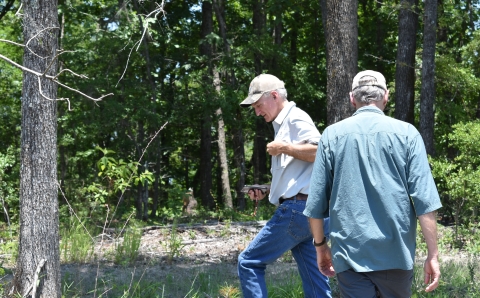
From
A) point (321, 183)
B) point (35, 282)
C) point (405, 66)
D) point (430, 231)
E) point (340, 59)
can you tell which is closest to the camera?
point (430, 231)

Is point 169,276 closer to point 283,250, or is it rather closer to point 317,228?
point 283,250

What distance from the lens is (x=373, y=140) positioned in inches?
133

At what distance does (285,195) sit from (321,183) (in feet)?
3.80

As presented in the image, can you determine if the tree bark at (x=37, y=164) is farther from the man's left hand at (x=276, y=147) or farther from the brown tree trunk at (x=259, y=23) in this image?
the brown tree trunk at (x=259, y=23)

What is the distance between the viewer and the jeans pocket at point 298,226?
15.0ft

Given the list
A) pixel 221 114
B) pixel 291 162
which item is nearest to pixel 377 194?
pixel 291 162

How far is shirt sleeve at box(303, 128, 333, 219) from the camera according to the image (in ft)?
11.5

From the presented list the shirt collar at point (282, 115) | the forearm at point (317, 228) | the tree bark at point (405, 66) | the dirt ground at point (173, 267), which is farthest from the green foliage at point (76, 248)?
the tree bark at point (405, 66)

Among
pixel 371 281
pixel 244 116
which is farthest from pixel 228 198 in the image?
pixel 371 281

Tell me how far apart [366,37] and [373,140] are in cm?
2028

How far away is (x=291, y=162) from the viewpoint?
4.64 m

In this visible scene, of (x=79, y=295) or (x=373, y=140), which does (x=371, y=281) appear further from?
(x=79, y=295)

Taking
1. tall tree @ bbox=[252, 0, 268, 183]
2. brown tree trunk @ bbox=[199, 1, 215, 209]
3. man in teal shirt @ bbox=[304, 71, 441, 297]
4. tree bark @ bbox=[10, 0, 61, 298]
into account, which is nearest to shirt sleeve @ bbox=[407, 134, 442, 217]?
man in teal shirt @ bbox=[304, 71, 441, 297]

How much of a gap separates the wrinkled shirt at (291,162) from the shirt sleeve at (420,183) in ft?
4.18
